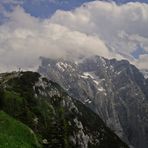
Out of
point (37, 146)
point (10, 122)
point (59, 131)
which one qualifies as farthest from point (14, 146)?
point (59, 131)

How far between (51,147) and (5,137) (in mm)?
27770

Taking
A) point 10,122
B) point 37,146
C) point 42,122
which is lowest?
point 37,146

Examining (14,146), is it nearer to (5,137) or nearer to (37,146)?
(5,137)

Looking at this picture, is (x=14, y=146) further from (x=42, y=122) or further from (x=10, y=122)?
(x=42, y=122)

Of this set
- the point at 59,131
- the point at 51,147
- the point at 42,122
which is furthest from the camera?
the point at 42,122

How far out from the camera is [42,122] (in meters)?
190

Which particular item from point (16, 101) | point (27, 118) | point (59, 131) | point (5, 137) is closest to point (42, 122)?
point (16, 101)

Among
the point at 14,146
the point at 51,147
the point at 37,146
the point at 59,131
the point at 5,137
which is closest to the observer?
the point at 14,146

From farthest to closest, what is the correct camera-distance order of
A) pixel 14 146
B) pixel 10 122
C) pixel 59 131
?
1. pixel 59 131
2. pixel 10 122
3. pixel 14 146

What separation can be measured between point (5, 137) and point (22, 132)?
41.9ft

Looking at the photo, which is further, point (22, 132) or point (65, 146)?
point (65, 146)

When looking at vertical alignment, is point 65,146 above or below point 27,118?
below

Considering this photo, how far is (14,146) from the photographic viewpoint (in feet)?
157

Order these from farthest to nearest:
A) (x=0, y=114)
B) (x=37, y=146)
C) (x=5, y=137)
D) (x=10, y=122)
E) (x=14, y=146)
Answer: (x=0, y=114) → (x=10, y=122) → (x=37, y=146) → (x=5, y=137) → (x=14, y=146)
